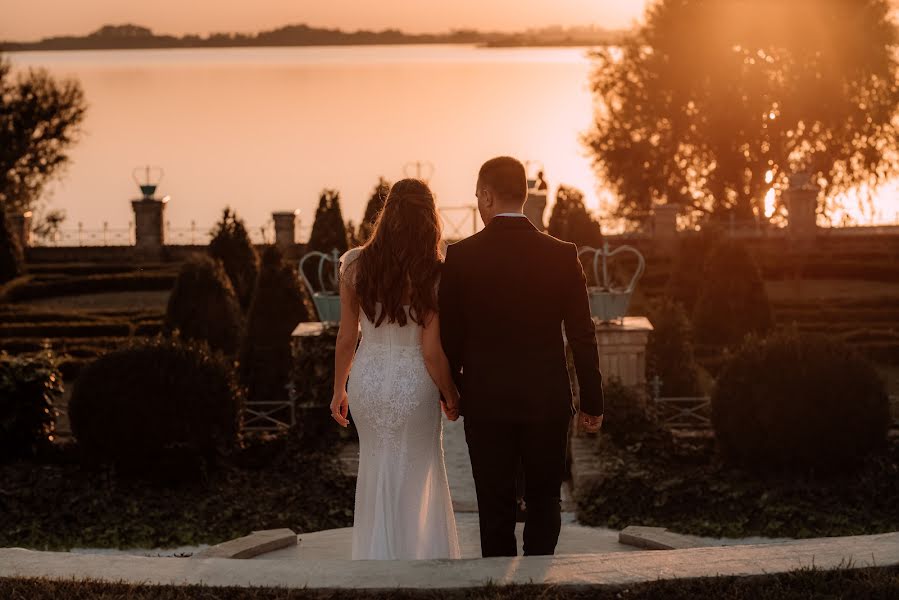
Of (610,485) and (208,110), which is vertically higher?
(208,110)

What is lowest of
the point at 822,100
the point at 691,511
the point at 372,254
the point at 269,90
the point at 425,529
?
the point at 691,511

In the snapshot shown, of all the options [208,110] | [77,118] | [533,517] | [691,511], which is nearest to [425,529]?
[533,517]

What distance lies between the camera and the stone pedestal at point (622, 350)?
12.9 metres

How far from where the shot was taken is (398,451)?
6707 mm

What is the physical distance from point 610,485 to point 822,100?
2740 centimetres

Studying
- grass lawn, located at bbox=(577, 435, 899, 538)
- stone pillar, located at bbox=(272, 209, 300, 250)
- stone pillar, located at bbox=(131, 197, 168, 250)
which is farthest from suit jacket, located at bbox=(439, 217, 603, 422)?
stone pillar, located at bbox=(131, 197, 168, 250)

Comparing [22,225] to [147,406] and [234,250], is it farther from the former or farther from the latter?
[147,406]

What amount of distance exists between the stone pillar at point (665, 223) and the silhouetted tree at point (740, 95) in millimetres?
8246

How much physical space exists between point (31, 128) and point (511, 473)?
41.5 meters

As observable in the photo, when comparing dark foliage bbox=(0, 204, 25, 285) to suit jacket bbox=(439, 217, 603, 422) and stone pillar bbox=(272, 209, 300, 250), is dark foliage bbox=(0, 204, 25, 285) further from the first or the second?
suit jacket bbox=(439, 217, 603, 422)

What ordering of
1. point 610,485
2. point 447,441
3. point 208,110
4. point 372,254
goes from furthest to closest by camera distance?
point 208,110
point 447,441
point 610,485
point 372,254

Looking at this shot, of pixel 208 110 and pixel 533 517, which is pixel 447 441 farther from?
pixel 208 110

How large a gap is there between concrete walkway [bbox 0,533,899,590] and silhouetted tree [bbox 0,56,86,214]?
129 feet

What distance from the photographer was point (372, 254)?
245 inches
